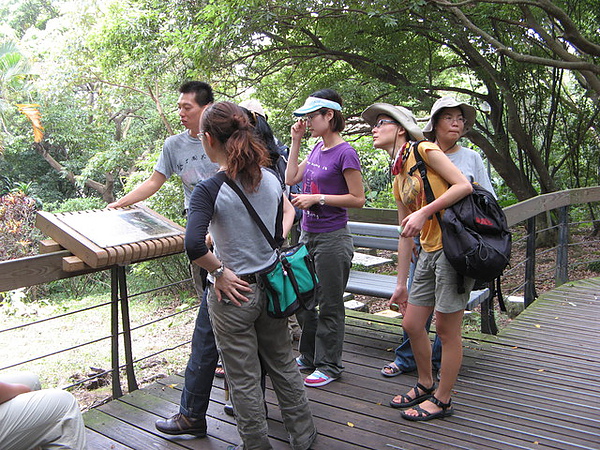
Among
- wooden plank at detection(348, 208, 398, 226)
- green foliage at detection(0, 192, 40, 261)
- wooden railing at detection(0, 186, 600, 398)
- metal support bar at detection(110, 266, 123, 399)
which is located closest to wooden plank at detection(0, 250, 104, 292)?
wooden railing at detection(0, 186, 600, 398)

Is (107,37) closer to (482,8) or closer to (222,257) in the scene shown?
(482,8)

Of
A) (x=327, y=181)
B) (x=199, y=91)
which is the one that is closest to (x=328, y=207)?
(x=327, y=181)

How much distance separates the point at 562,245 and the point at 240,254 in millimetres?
4430

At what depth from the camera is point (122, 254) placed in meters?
2.88

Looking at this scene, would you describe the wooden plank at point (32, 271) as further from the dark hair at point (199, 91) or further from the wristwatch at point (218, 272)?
the dark hair at point (199, 91)

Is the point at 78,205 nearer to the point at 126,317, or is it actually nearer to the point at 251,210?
the point at 126,317

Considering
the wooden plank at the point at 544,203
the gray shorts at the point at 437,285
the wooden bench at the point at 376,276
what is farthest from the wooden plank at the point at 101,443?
the wooden plank at the point at 544,203

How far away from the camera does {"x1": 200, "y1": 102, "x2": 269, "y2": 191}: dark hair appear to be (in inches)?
88.1

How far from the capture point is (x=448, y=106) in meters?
2.92

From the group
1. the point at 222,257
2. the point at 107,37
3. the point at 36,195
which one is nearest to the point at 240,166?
the point at 222,257

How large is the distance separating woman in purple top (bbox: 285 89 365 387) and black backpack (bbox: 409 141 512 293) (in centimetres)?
50

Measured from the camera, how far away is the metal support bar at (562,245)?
561 centimetres

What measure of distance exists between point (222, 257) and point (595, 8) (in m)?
8.85

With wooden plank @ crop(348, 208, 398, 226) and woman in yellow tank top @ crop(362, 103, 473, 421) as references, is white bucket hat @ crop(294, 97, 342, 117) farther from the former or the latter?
wooden plank @ crop(348, 208, 398, 226)
